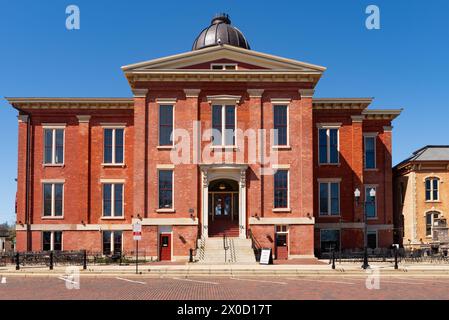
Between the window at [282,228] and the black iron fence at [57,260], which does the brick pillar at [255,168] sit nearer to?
the window at [282,228]

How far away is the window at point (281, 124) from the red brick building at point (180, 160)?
0.23 ft

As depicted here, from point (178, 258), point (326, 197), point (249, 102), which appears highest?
point (249, 102)

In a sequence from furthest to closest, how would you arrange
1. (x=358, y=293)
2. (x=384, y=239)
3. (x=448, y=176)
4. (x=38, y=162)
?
(x=448, y=176) < (x=384, y=239) < (x=38, y=162) < (x=358, y=293)

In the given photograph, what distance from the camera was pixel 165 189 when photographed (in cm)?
4066

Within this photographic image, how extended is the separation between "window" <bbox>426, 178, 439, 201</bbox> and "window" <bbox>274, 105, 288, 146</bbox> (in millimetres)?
18317

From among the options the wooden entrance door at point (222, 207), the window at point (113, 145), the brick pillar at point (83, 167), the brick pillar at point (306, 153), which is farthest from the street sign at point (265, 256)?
the brick pillar at point (83, 167)

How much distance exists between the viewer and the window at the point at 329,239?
45.7m

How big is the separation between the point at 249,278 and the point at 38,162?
23.3 metres

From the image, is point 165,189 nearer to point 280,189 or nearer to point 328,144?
point 280,189

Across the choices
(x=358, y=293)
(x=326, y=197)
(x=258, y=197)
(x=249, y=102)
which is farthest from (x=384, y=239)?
(x=358, y=293)

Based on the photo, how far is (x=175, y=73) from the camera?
133 feet

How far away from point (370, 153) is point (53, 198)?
25492mm

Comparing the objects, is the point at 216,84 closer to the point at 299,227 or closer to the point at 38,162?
the point at 299,227

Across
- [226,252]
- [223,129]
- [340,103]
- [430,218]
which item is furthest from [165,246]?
[430,218]
